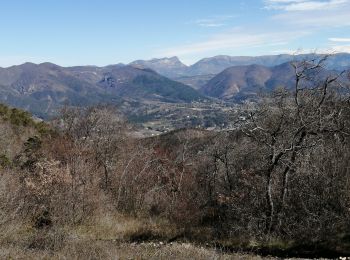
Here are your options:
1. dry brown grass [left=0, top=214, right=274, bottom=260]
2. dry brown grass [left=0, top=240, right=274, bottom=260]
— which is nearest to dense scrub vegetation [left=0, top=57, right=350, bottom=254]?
dry brown grass [left=0, top=214, right=274, bottom=260]

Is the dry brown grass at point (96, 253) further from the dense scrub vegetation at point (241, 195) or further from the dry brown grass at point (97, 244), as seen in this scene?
the dense scrub vegetation at point (241, 195)

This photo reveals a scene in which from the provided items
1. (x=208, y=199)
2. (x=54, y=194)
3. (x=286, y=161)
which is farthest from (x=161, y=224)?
(x=286, y=161)

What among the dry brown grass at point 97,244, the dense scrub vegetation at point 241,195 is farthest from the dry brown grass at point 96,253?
the dense scrub vegetation at point 241,195

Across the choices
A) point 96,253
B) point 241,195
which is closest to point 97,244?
point 96,253

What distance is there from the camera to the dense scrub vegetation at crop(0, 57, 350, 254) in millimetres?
14461

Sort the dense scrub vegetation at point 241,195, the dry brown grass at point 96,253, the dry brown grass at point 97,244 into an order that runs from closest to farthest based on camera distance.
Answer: the dry brown grass at point 96,253 → the dry brown grass at point 97,244 → the dense scrub vegetation at point 241,195

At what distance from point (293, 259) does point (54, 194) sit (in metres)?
9.81

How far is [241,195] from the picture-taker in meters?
17.1

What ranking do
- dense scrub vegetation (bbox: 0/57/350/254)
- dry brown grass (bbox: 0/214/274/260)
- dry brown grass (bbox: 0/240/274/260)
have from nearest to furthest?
1. dry brown grass (bbox: 0/240/274/260)
2. dry brown grass (bbox: 0/214/274/260)
3. dense scrub vegetation (bbox: 0/57/350/254)

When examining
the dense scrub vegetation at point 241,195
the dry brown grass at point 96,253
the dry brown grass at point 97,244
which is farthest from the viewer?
the dense scrub vegetation at point 241,195

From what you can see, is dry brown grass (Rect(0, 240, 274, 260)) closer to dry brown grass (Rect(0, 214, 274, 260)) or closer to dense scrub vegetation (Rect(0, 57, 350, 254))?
dry brown grass (Rect(0, 214, 274, 260))

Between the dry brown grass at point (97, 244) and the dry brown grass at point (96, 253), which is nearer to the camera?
the dry brown grass at point (96, 253)

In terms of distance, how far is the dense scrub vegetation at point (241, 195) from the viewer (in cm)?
1446

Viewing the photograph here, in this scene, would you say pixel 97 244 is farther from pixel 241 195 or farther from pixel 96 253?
pixel 241 195
